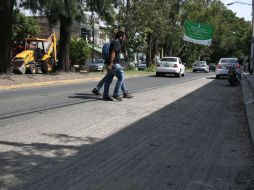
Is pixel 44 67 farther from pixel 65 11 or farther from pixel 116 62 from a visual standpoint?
pixel 116 62

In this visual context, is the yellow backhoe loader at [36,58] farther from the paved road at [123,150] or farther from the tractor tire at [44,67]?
the paved road at [123,150]

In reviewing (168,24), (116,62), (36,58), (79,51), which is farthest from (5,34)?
(168,24)

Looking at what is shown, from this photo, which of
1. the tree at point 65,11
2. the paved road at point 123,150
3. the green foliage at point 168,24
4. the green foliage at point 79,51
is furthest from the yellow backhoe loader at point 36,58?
the paved road at point 123,150

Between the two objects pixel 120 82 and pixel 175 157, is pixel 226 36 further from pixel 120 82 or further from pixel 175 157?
pixel 175 157

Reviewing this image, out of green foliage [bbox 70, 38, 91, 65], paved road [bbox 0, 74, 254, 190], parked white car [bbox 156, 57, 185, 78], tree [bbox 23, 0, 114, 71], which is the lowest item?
paved road [bbox 0, 74, 254, 190]

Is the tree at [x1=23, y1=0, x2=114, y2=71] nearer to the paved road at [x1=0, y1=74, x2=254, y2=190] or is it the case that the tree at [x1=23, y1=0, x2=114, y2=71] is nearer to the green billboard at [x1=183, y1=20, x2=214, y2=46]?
the paved road at [x1=0, y1=74, x2=254, y2=190]

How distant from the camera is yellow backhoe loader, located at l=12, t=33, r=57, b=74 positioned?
2862 cm

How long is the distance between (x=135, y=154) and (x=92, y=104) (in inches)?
228

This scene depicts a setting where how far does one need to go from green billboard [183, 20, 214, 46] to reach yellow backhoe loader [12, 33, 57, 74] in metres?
30.8

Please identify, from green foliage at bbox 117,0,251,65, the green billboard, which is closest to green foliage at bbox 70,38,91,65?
green foliage at bbox 117,0,251,65

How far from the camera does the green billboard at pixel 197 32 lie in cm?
6233

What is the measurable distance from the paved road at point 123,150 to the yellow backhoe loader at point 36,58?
18.0 meters

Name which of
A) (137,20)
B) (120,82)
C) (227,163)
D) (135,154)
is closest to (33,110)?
(120,82)

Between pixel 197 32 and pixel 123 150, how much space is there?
5991 centimetres
